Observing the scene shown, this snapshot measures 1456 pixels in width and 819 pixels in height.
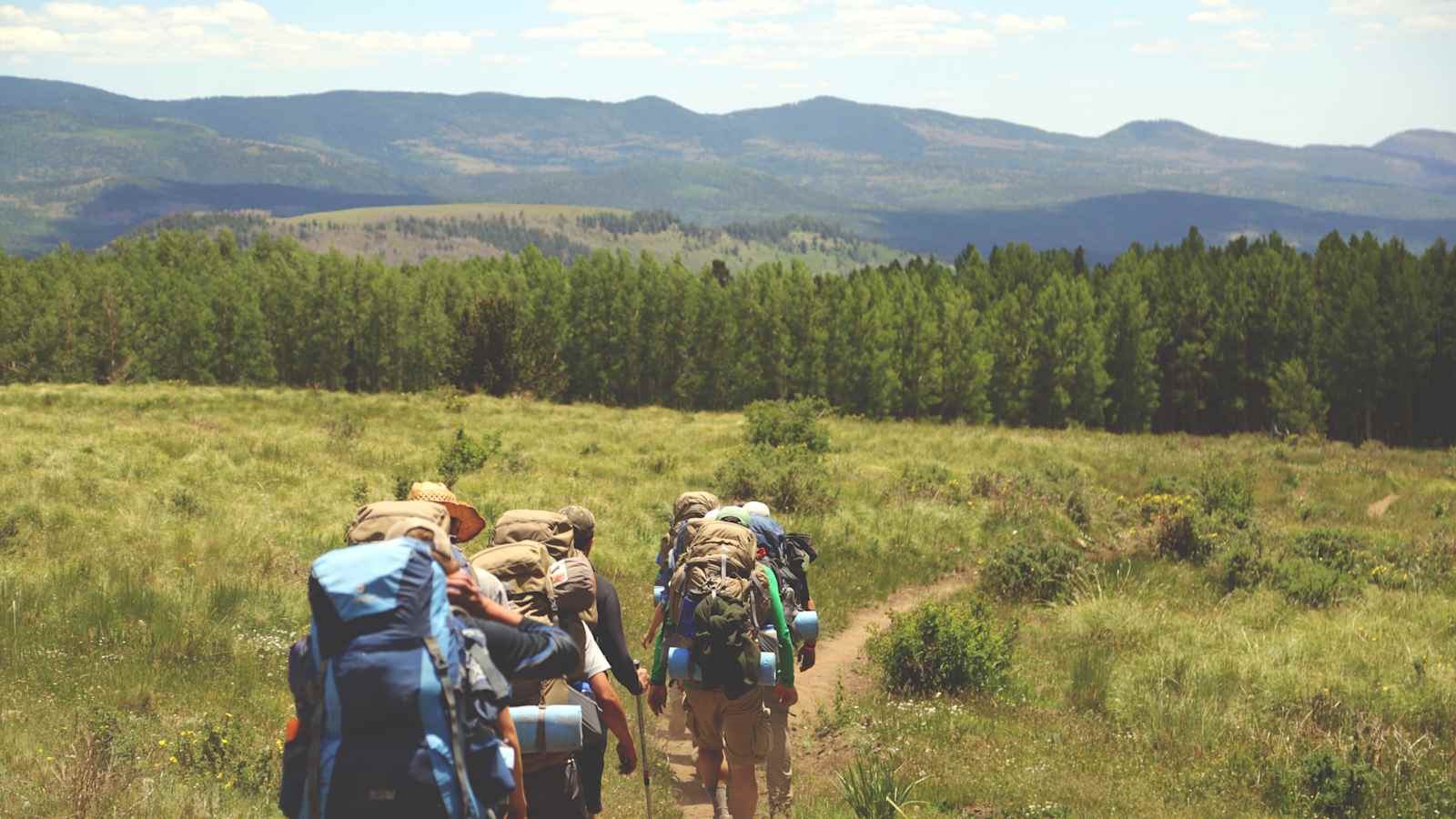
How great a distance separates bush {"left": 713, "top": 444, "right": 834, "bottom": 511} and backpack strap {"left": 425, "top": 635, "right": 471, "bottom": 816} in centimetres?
1870

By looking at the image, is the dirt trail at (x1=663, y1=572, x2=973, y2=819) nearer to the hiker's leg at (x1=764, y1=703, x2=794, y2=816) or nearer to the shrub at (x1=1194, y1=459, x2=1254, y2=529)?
the hiker's leg at (x1=764, y1=703, x2=794, y2=816)

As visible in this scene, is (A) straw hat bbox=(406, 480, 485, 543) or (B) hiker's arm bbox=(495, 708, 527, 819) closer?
(B) hiker's arm bbox=(495, 708, 527, 819)

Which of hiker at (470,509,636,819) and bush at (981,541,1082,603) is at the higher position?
hiker at (470,509,636,819)

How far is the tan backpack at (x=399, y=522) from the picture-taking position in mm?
4605

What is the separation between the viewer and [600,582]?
6.89m

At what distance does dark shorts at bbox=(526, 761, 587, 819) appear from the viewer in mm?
5992

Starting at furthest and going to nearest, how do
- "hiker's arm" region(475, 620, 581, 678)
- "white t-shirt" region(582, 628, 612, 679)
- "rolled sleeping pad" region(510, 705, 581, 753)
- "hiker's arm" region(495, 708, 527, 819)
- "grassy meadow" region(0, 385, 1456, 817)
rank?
1. "grassy meadow" region(0, 385, 1456, 817)
2. "white t-shirt" region(582, 628, 612, 679)
3. "rolled sleeping pad" region(510, 705, 581, 753)
4. "hiker's arm" region(475, 620, 581, 678)
5. "hiker's arm" region(495, 708, 527, 819)

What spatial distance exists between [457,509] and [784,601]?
4160 millimetres

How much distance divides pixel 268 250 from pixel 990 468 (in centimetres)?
12092

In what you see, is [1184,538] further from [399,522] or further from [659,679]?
[399,522]

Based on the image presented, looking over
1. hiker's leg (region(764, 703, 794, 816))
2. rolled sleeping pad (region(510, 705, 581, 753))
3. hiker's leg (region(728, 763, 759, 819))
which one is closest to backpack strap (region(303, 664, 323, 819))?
rolled sleeping pad (region(510, 705, 581, 753))

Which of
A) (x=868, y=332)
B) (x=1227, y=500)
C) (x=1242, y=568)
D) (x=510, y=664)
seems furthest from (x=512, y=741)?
(x=868, y=332)

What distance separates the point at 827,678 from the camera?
13.5 meters

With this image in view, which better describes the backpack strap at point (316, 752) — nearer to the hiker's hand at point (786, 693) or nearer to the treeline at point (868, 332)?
the hiker's hand at point (786, 693)
